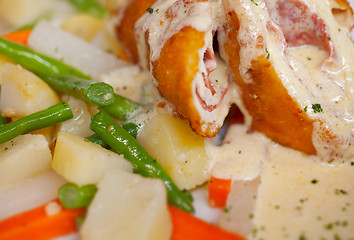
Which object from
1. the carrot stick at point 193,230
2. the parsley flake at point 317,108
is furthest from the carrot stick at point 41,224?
the parsley flake at point 317,108

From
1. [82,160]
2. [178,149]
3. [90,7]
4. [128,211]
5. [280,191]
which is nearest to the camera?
[128,211]

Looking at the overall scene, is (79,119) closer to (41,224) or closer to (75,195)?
(75,195)

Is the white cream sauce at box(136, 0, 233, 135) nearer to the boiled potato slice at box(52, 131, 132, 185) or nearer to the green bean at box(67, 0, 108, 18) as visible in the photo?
the boiled potato slice at box(52, 131, 132, 185)

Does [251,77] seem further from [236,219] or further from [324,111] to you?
[236,219]

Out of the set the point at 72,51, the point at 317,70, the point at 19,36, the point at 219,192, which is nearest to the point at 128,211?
the point at 219,192

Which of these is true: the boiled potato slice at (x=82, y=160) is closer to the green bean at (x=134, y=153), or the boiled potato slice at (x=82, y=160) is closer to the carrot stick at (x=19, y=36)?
the green bean at (x=134, y=153)

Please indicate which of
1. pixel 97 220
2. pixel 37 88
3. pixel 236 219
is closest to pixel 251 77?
pixel 236 219
